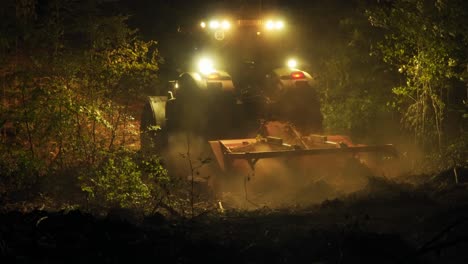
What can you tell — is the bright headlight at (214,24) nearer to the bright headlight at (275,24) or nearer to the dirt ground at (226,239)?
the bright headlight at (275,24)

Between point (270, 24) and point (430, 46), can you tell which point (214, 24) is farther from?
point (430, 46)

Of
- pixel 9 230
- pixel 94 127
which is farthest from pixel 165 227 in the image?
pixel 94 127

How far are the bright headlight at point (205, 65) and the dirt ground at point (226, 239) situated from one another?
5102 millimetres

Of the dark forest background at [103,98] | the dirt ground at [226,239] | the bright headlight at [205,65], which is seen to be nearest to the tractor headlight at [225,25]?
the dark forest background at [103,98]

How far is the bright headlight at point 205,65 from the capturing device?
11.9 meters

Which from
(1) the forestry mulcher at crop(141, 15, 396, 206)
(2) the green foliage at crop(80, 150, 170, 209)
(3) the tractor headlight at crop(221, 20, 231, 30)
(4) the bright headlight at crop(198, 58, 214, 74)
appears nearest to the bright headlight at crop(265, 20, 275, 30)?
(1) the forestry mulcher at crop(141, 15, 396, 206)

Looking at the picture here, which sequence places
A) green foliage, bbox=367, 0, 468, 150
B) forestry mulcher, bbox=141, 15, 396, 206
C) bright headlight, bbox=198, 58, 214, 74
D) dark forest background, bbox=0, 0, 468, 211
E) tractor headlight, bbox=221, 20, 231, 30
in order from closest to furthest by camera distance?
1. dark forest background, bbox=0, 0, 468, 211
2. forestry mulcher, bbox=141, 15, 396, 206
3. green foliage, bbox=367, 0, 468, 150
4. bright headlight, bbox=198, 58, 214, 74
5. tractor headlight, bbox=221, 20, 231, 30

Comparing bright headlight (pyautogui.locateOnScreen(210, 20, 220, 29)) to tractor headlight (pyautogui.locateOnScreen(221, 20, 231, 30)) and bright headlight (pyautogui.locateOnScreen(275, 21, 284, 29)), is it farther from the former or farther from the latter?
bright headlight (pyautogui.locateOnScreen(275, 21, 284, 29))

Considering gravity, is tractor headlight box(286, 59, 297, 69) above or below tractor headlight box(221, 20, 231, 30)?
below

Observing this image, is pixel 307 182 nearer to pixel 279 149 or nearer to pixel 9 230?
pixel 279 149

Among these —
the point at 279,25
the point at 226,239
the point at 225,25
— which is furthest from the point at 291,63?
the point at 226,239

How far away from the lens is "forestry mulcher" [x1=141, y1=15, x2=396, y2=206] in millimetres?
10203

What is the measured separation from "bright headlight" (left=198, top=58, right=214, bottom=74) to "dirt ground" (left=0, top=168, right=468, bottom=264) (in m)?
5.10

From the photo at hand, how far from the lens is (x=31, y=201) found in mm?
10047
